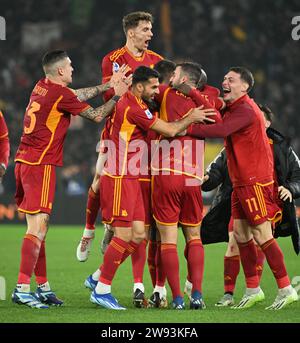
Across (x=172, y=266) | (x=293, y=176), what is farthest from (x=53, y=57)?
(x=293, y=176)

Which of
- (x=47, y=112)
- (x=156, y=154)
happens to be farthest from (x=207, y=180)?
(x=47, y=112)

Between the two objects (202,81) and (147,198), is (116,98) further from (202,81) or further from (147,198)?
(147,198)

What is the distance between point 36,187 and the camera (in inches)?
331

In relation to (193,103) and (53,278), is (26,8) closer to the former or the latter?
(53,278)

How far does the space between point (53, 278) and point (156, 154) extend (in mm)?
3213

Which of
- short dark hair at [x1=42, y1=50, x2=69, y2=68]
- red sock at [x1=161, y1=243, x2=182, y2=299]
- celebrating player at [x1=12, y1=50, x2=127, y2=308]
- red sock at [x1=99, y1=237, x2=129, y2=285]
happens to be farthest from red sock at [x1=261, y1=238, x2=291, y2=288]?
short dark hair at [x1=42, y1=50, x2=69, y2=68]

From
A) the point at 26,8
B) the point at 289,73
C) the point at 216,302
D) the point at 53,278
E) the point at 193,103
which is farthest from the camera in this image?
the point at 26,8

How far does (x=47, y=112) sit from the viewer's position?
8.48m

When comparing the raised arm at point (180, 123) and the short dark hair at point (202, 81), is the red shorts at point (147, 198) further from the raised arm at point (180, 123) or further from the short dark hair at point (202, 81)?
the short dark hair at point (202, 81)

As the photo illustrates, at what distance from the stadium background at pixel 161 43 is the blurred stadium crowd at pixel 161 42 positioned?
2 centimetres

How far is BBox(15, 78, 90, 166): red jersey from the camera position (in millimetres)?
8438

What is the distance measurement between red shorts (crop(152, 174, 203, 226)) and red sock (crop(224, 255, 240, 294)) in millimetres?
807

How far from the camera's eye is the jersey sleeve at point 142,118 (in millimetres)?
8086

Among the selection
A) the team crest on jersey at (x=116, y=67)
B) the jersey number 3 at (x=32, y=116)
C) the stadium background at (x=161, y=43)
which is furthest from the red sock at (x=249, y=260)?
the stadium background at (x=161, y=43)
